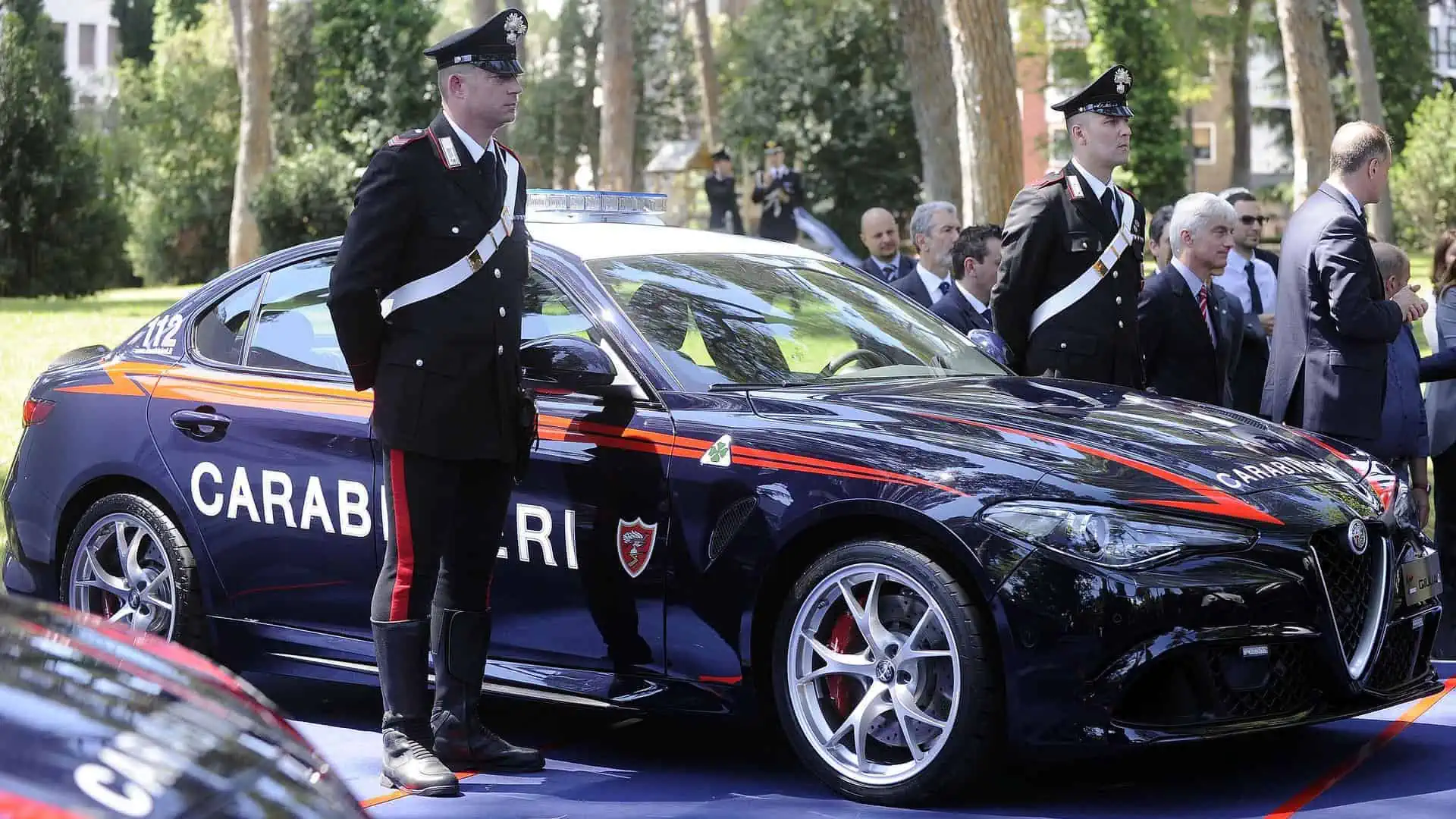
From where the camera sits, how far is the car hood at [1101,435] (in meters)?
4.95

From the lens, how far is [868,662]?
5.07 metres

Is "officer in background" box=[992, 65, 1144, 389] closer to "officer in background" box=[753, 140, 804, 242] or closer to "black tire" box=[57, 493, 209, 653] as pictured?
"black tire" box=[57, 493, 209, 653]

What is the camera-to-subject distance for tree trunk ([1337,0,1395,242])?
28031 millimetres

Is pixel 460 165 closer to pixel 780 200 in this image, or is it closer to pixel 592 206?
pixel 592 206

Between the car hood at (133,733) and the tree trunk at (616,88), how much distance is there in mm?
28350

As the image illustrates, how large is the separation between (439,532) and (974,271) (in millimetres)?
3697

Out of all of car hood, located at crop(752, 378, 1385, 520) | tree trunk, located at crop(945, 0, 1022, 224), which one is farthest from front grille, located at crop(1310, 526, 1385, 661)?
tree trunk, located at crop(945, 0, 1022, 224)

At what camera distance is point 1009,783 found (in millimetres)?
5344

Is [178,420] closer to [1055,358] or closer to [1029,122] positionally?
[1055,358]

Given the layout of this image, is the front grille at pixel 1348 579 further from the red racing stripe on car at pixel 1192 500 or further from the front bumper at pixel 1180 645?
the red racing stripe on car at pixel 1192 500

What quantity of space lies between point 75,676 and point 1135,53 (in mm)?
43549

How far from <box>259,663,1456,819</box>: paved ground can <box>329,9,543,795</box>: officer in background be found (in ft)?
0.85

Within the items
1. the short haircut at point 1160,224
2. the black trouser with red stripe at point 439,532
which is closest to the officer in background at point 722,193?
the short haircut at point 1160,224

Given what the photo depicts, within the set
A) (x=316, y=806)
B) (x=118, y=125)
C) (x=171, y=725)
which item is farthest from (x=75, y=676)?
(x=118, y=125)
